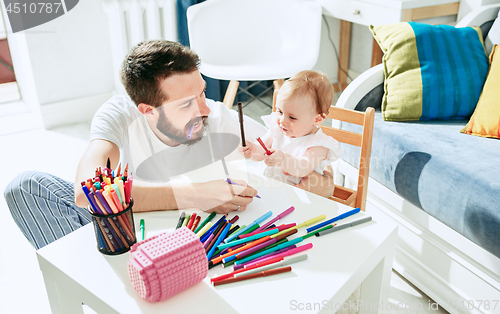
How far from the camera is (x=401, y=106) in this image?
1.52 m

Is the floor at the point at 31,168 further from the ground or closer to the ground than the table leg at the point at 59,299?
closer to the ground

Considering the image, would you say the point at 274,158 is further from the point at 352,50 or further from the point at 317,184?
the point at 352,50

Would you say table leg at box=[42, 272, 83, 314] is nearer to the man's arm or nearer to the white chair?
the man's arm

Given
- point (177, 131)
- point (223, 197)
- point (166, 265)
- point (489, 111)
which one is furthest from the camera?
point (489, 111)

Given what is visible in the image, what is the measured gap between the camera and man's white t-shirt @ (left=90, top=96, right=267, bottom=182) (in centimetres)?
106

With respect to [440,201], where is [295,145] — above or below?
above

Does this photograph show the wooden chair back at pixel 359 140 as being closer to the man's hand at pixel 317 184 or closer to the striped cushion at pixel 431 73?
the man's hand at pixel 317 184

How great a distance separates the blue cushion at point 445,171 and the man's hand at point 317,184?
242 mm

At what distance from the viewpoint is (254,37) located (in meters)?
2.55

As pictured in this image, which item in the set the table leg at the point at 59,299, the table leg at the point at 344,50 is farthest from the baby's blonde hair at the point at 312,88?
the table leg at the point at 344,50

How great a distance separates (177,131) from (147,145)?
9cm

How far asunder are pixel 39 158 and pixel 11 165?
5.5 inches

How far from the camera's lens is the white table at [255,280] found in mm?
667

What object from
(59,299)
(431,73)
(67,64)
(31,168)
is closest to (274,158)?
(59,299)
